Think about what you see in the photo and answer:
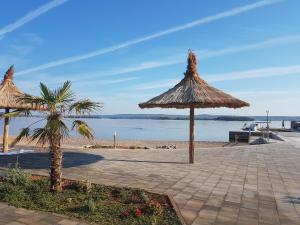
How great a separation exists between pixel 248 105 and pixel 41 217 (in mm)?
8685

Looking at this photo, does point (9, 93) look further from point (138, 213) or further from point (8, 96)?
point (138, 213)

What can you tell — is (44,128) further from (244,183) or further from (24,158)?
(24,158)

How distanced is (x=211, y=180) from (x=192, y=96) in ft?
10.7

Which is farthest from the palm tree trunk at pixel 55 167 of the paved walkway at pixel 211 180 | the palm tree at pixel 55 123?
the paved walkway at pixel 211 180

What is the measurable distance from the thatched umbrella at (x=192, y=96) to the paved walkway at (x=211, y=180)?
185cm

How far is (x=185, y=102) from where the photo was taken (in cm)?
1077

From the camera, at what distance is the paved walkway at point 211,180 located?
5.82m

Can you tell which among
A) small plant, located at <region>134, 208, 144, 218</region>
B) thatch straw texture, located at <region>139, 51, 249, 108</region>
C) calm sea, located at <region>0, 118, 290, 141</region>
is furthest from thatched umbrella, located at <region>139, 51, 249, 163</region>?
small plant, located at <region>134, 208, 144, 218</region>

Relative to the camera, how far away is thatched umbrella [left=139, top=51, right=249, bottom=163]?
10.8 metres

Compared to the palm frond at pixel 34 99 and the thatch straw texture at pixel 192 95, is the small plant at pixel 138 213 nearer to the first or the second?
the palm frond at pixel 34 99

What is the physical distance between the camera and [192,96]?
1086 centimetres

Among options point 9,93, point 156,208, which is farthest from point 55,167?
point 9,93

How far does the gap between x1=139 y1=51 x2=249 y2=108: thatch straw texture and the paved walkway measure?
6.82ft

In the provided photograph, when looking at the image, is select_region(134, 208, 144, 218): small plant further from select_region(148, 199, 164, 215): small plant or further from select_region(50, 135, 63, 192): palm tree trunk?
select_region(50, 135, 63, 192): palm tree trunk
